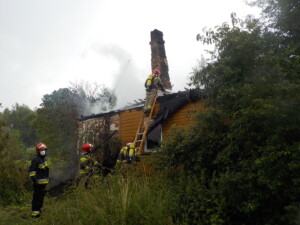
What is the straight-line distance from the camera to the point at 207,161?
20.6 feet

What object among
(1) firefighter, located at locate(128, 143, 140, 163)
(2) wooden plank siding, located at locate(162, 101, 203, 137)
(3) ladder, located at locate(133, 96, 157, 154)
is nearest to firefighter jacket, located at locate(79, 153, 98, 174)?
(1) firefighter, located at locate(128, 143, 140, 163)

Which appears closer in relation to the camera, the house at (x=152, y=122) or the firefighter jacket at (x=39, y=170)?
the firefighter jacket at (x=39, y=170)

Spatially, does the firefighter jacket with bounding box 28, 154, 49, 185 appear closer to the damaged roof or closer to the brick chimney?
the damaged roof

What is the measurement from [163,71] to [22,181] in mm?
9203

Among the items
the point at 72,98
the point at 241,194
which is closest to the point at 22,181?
the point at 241,194

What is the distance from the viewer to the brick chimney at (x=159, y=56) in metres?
15.5

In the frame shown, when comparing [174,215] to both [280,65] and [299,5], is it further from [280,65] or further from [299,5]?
[299,5]

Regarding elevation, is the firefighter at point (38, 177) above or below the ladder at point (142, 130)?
below

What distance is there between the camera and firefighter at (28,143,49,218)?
6957mm

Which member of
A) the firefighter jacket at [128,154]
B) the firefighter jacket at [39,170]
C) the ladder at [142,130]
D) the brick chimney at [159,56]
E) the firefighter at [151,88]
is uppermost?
the brick chimney at [159,56]

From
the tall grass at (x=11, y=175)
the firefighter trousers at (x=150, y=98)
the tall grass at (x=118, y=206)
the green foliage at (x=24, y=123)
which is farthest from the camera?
the green foliage at (x=24, y=123)

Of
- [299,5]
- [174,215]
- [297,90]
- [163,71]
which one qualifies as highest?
[163,71]

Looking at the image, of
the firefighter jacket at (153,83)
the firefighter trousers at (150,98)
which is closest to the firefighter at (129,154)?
the firefighter trousers at (150,98)

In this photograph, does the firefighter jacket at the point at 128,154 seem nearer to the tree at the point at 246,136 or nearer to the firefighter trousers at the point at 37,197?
the tree at the point at 246,136
